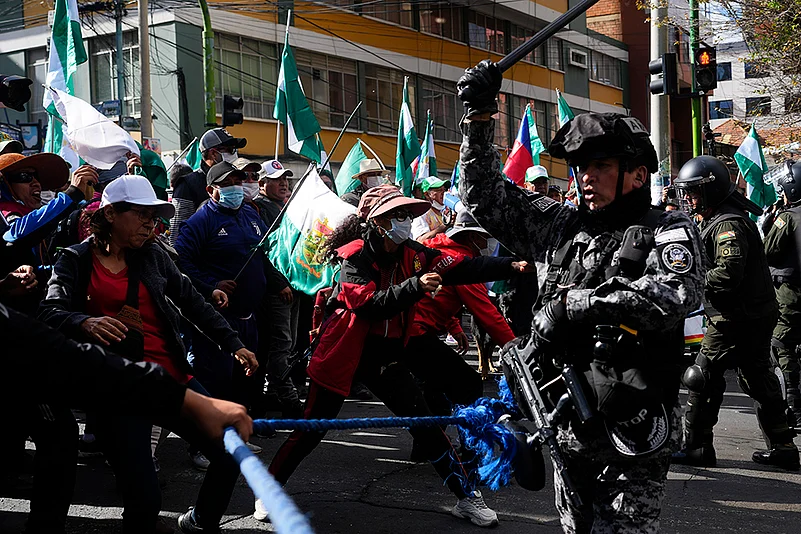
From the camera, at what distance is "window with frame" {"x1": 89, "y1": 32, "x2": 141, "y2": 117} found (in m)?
24.5

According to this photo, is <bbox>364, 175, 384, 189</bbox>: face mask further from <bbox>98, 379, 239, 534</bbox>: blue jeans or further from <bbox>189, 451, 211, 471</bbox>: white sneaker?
<bbox>98, 379, 239, 534</bbox>: blue jeans

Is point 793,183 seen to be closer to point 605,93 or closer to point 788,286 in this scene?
point 788,286

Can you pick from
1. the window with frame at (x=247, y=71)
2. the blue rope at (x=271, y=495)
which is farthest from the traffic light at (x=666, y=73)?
the blue rope at (x=271, y=495)

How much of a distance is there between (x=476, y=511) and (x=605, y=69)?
4121 cm

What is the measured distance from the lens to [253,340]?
7.02 m

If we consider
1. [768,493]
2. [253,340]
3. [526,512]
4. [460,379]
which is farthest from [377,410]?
[768,493]

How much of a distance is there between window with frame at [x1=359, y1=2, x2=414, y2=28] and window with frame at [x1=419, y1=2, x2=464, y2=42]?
2.30ft

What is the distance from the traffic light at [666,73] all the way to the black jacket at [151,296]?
36.5 feet

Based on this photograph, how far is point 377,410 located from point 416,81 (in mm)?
24327

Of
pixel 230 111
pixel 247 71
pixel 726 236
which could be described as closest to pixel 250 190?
pixel 726 236

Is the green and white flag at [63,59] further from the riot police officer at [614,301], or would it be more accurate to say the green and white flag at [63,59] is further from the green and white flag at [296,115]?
the riot police officer at [614,301]

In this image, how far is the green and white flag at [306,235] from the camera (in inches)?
288

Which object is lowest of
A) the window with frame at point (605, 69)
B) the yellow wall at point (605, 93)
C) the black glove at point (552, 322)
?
the black glove at point (552, 322)

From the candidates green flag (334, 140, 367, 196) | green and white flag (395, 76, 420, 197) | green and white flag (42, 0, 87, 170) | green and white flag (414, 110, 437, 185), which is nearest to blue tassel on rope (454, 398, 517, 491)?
green and white flag (42, 0, 87, 170)
